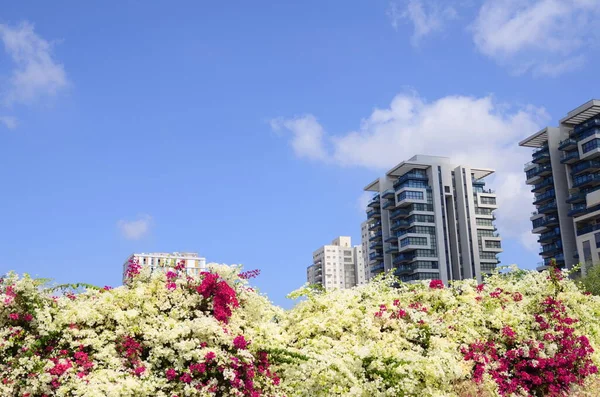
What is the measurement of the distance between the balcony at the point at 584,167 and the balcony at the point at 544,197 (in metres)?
4.36

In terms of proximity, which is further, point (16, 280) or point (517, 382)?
point (517, 382)

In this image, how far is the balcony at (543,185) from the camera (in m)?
90.2

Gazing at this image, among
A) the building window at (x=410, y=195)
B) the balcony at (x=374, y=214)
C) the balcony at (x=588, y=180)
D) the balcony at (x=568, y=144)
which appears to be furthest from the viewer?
the balcony at (x=374, y=214)

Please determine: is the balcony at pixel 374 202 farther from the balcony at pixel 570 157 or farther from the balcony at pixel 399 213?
the balcony at pixel 570 157

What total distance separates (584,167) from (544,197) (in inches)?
345

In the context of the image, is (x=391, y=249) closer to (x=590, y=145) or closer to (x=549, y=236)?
(x=549, y=236)

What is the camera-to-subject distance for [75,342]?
11680mm

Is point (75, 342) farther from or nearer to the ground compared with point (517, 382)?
farther from the ground

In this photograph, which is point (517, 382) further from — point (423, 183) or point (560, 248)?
point (423, 183)

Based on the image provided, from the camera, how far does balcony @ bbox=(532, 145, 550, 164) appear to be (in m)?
89.4

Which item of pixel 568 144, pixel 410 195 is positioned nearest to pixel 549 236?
pixel 568 144

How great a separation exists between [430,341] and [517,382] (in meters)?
2.27

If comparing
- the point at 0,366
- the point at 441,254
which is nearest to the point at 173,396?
the point at 0,366

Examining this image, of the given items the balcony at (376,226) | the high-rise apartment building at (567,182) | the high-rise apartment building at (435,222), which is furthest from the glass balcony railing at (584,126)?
the balcony at (376,226)
